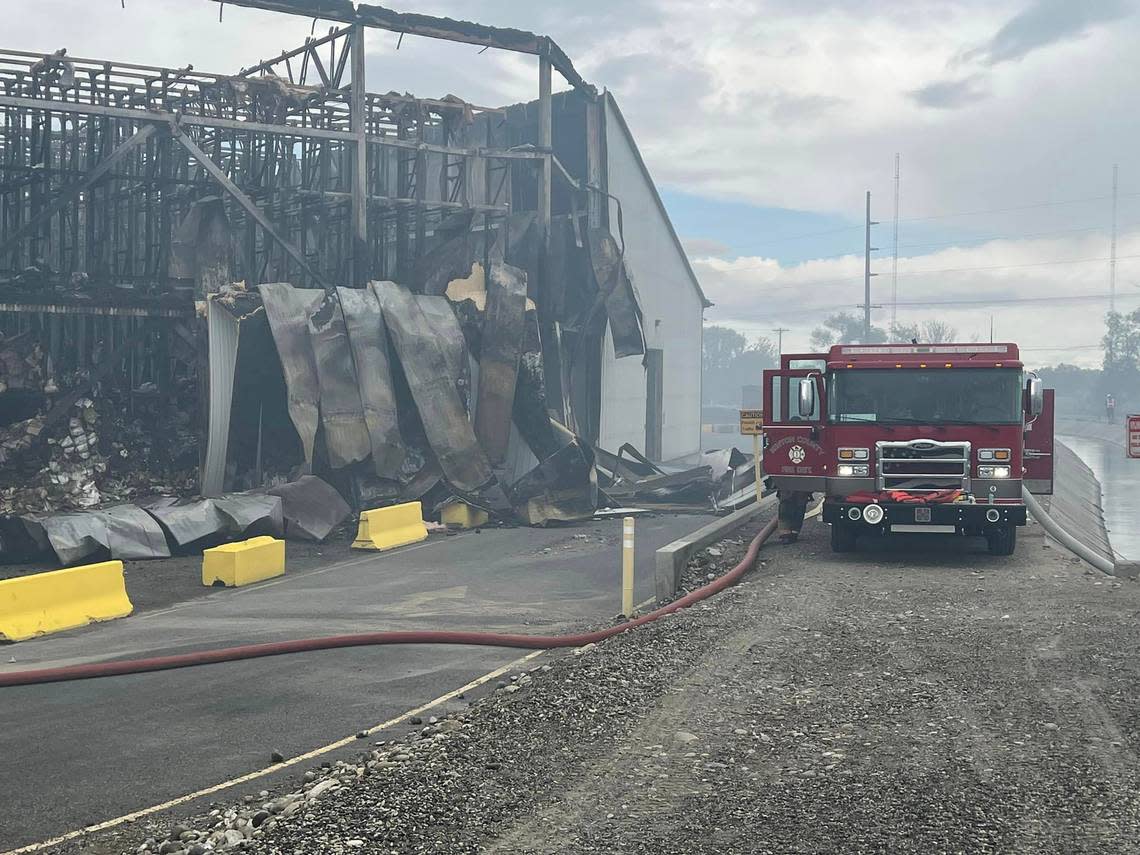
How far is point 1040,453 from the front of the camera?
56.8 ft

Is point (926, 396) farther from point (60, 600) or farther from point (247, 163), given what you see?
point (247, 163)

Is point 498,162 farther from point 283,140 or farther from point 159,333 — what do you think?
point 159,333

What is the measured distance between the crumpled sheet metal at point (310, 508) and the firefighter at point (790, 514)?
8.56 m

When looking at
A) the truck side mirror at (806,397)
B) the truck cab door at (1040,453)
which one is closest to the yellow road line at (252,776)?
the truck side mirror at (806,397)

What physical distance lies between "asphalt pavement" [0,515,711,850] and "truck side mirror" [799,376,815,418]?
11.0 feet

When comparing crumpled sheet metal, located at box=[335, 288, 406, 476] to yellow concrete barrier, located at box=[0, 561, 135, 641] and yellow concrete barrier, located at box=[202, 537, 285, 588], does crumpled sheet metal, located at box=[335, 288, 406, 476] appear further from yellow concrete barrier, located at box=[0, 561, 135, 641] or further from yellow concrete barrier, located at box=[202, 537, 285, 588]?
yellow concrete barrier, located at box=[0, 561, 135, 641]

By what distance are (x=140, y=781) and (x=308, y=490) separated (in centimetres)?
1395

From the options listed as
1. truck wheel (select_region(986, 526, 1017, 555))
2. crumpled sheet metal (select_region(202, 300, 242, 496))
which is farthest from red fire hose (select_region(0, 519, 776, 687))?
crumpled sheet metal (select_region(202, 300, 242, 496))

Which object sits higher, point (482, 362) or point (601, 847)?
point (482, 362)

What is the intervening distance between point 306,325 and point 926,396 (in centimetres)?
1362

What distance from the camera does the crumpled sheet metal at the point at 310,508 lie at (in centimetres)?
2062

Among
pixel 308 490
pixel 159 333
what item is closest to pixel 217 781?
pixel 308 490

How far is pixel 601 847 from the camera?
567 cm

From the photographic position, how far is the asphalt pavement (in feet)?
25.2
